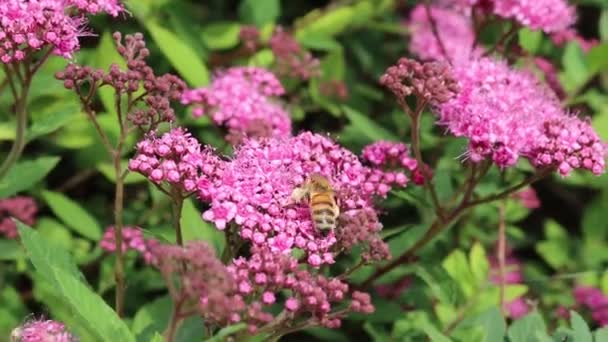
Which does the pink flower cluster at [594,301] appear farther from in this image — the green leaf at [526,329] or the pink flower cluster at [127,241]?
the pink flower cluster at [127,241]

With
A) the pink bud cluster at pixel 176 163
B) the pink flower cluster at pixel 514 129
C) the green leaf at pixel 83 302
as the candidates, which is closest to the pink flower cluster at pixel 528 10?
the pink flower cluster at pixel 514 129

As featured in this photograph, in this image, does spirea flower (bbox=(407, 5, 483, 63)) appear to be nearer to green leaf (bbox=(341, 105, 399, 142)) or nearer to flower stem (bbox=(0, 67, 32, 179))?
green leaf (bbox=(341, 105, 399, 142))

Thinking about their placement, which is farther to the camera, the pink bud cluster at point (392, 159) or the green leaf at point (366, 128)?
the green leaf at point (366, 128)

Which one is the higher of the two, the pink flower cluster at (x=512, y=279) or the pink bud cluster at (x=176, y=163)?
the pink bud cluster at (x=176, y=163)

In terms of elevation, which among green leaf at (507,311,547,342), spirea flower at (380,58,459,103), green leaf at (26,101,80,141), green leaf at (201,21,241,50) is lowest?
green leaf at (507,311,547,342)

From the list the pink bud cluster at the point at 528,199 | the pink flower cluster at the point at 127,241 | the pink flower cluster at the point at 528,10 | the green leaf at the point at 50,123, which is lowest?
the pink bud cluster at the point at 528,199

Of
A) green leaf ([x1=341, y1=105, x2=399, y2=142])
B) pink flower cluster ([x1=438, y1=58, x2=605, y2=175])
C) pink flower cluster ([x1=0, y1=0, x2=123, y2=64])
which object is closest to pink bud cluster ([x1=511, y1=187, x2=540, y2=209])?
green leaf ([x1=341, y1=105, x2=399, y2=142])

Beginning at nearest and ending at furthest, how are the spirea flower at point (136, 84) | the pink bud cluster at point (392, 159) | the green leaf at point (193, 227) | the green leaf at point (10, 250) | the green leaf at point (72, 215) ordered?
the spirea flower at point (136, 84) < the green leaf at point (193, 227) < the pink bud cluster at point (392, 159) < the green leaf at point (10, 250) < the green leaf at point (72, 215)
